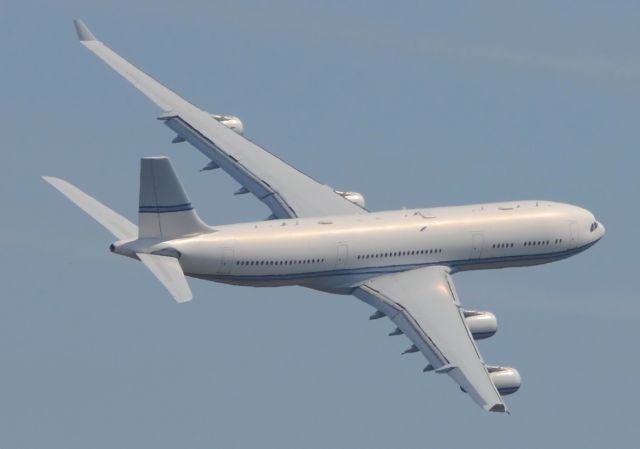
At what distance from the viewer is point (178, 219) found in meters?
140

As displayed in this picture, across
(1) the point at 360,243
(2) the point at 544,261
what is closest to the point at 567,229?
(2) the point at 544,261

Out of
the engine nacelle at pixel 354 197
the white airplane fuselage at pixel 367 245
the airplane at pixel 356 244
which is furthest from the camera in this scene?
the engine nacelle at pixel 354 197

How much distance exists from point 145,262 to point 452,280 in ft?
70.0

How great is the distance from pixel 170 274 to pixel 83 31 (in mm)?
38428

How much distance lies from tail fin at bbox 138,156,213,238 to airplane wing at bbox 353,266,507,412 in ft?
41.8

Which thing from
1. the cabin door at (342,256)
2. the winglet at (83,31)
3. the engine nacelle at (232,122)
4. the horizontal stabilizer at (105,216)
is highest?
the winglet at (83,31)

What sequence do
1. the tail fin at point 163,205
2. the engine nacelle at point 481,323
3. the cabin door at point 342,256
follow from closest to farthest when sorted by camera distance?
the tail fin at point 163,205, the engine nacelle at point 481,323, the cabin door at point 342,256

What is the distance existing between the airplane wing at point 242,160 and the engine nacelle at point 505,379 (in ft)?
74.4

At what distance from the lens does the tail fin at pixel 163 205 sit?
447 ft

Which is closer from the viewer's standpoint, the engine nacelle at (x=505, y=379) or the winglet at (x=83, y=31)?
the engine nacelle at (x=505, y=379)

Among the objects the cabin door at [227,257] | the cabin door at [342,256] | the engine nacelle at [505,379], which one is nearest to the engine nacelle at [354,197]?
the cabin door at [342,256]

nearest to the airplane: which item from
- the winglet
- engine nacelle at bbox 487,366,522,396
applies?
engine nacelle at bbox 487,366,522,396

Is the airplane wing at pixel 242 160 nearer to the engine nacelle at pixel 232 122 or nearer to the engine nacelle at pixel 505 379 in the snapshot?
the engine nacelle at pixel 232 122

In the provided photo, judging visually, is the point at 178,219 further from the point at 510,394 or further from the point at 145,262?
the point at 510,394
